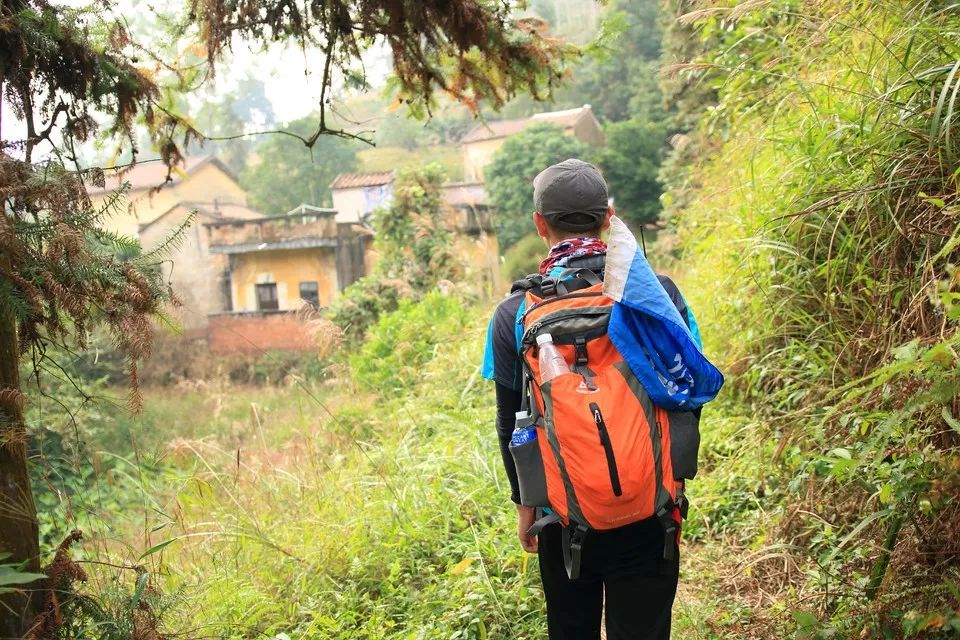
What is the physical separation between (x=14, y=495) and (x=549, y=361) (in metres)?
1.46

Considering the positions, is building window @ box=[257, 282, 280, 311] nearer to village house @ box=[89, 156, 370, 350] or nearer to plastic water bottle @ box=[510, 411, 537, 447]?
village house @ box=[89, 156, 370, 350]

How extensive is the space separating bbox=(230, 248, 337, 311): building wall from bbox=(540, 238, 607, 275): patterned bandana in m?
23.3

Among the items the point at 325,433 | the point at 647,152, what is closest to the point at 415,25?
the point at 325,433

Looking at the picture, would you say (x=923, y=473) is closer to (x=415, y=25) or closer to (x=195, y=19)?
(x=415, y=25)

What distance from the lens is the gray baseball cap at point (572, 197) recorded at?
1944 mm

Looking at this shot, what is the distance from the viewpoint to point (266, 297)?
85.5 ft

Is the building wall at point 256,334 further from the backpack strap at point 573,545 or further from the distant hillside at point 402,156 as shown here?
the distant hillside at point 402,156

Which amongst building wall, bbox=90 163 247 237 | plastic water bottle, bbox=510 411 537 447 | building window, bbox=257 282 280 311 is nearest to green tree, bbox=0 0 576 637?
plastic water bottle, bbox=510 411 537 447

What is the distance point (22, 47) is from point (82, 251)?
655 millimetres

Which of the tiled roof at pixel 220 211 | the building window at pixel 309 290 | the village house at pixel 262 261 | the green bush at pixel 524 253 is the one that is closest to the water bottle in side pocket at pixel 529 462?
the green bush at pixel 524 253

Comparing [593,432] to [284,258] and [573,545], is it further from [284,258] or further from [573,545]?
[284,258]

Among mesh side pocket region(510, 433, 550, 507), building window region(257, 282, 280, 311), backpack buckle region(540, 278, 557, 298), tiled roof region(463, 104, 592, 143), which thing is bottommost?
building window region(257, 282, 280, 311)

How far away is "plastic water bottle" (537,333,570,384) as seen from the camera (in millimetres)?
1753

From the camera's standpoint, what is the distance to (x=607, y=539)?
72.7 inches
